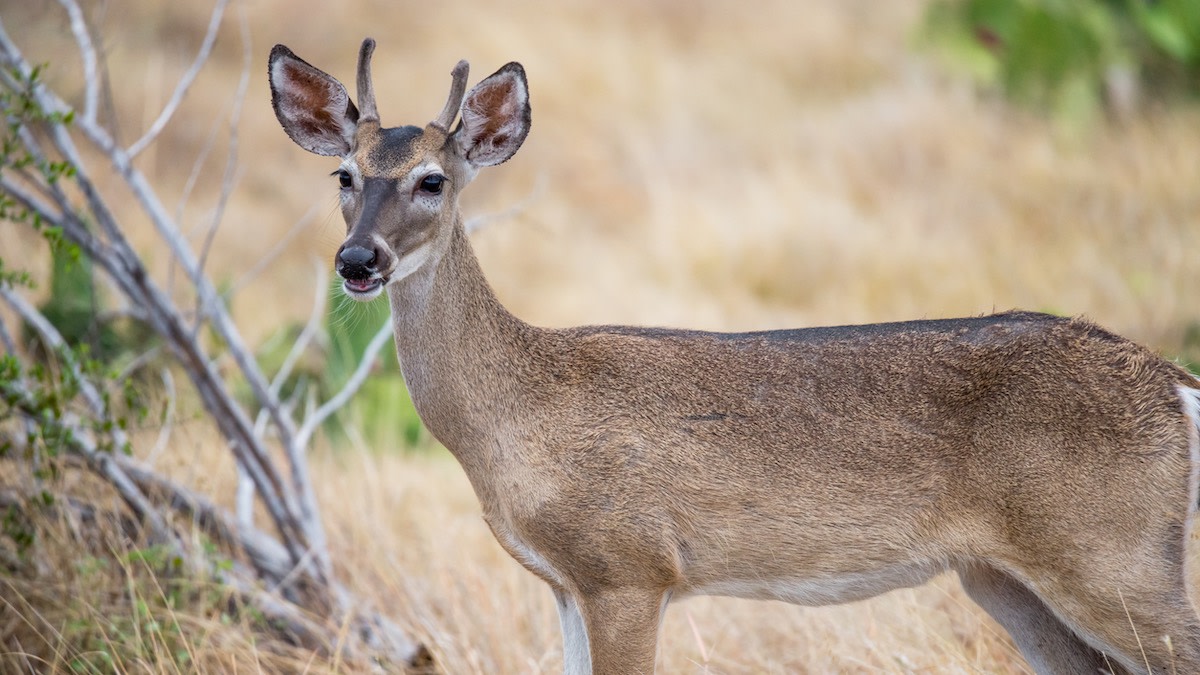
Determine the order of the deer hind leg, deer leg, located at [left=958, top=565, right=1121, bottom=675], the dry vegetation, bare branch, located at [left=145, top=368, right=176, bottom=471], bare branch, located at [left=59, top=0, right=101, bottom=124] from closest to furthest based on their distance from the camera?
the deer hind leg → deer leg, located at [left=958, top=565, right=1121, bottom=675] → bare branch, located at [left=59, top=0, right=101, bottom=124] → the dry vegetation → bare branch, located at [left=145, top=368, right=176, bottom=471]

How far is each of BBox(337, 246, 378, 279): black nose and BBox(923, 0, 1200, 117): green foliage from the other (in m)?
9.76

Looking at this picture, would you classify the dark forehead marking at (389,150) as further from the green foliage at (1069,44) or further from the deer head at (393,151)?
the green foliage at (1069,44)

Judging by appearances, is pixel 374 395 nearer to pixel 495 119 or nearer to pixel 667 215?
pixel 495 119

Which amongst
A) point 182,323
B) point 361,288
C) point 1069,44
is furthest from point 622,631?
point 1069,44

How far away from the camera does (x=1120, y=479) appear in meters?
4.23

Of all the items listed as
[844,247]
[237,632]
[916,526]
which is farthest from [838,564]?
[844,247]

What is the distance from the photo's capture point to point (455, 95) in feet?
15.4

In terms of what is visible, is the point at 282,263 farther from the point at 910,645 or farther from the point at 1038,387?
the point at 1038,387

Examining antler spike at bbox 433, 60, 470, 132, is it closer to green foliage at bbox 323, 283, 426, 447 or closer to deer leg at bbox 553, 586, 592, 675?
deer leg at bbox 553, 586, 592, 675

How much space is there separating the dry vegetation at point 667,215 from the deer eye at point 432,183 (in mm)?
878

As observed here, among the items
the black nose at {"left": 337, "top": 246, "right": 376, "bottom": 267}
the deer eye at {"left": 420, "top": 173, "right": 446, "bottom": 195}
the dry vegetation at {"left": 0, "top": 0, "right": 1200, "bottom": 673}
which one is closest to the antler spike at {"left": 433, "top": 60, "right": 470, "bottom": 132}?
the deer eye at {"left": 420, "top": 173, "right": 446, "bottom": 195}

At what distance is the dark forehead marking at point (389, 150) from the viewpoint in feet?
15.1

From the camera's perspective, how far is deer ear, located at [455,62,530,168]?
15.8ft

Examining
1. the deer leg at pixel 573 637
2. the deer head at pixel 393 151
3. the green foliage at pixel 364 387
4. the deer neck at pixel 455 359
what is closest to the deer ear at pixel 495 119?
the deer head at pixel 393 151
